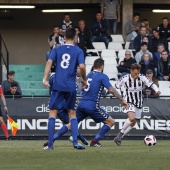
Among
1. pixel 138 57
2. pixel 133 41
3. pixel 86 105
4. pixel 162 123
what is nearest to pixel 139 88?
pixel 86 105

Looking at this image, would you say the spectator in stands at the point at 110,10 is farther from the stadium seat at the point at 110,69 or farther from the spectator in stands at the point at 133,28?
the stadium seat at the point at 110,69

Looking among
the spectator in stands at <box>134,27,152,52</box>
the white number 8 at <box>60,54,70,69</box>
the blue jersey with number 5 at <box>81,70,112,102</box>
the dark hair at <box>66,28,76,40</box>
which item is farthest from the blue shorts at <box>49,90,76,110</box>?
the spectator in stands at <box>134,27,152,52</box>

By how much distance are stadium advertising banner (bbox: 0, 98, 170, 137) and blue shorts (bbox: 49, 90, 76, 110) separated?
846cm

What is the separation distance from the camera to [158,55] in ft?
91.0

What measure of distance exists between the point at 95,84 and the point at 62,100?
2.56m

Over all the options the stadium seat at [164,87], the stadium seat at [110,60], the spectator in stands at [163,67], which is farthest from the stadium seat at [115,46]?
the stadium seat at [164,87]

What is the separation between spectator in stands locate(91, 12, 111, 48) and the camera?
29047 mm

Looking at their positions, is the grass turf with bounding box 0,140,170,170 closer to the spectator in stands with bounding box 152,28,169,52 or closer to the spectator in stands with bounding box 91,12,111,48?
the spectator in stands with bounding box 152,28,169,52

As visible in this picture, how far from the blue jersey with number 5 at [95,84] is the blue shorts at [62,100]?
2255 mm

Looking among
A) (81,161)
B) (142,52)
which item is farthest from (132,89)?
(142,52)

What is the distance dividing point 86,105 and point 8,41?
15.9m

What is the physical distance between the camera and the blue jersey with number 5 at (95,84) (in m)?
17.2

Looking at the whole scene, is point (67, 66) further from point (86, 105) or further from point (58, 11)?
point (58, 11)

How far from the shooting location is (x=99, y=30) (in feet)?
96.0
